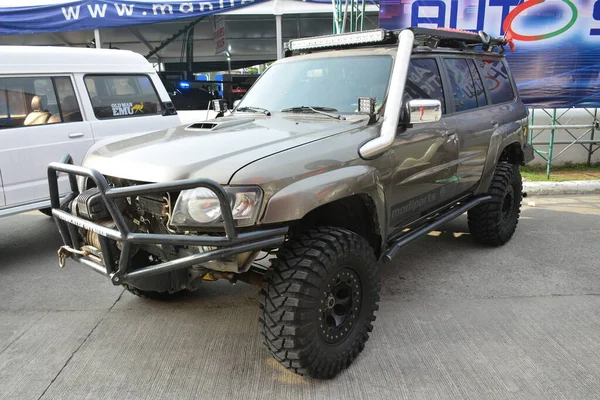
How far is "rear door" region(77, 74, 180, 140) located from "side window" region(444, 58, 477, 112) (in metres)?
3.58

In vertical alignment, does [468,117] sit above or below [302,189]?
above

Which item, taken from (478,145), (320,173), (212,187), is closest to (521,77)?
(478,145)

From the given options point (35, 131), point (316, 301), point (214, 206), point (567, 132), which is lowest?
point (316, 301)

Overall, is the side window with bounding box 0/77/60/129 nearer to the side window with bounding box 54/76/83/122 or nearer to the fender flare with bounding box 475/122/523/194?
the side window with bounding box 54/76/83/122

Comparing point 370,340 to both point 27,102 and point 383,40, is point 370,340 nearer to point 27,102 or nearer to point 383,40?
point 383,40

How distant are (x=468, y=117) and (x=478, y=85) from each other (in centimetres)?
58

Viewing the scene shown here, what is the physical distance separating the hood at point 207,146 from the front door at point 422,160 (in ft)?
1.31

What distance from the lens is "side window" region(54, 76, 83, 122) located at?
5.13m

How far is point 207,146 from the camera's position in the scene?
2.76 m

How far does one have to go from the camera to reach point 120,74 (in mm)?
5758

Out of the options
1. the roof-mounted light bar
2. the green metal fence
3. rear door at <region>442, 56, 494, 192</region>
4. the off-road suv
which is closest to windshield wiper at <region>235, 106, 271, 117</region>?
the off-road suv

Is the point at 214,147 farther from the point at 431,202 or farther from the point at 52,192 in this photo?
the point at 431,202

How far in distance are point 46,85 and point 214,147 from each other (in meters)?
3.26

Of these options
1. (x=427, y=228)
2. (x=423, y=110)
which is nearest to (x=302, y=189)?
(x=423, y=110)
